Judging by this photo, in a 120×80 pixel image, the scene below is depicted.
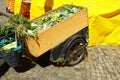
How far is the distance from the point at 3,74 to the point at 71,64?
2.20 meters

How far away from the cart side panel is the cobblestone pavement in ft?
2.69

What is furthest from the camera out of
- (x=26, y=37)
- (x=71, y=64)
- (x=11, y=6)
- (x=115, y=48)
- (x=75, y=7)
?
(x=11, y=6)

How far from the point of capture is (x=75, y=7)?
8.83 meters

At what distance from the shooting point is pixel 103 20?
929 centimetres

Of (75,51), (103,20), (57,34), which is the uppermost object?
(57,34)

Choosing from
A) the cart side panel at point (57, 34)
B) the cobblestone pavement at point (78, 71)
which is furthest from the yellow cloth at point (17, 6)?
the cart side panel at point (57, 34)

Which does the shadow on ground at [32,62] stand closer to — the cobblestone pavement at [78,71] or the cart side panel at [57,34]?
the cobblestone pavement at [78,71]

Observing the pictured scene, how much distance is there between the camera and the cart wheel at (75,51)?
812cm

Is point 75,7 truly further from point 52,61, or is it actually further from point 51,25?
point 52,61

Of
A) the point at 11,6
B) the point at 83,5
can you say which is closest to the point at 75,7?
the point at 83,5

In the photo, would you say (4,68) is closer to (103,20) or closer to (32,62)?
(32,62)

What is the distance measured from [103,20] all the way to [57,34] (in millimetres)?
2369

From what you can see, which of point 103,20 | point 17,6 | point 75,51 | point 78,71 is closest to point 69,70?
point 78,71

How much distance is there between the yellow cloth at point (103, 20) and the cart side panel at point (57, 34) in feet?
2.51
